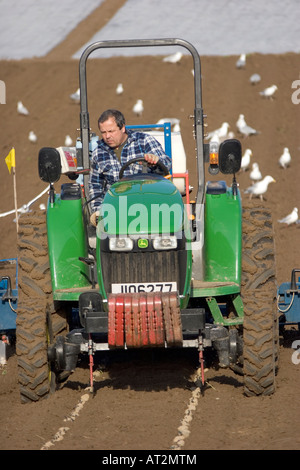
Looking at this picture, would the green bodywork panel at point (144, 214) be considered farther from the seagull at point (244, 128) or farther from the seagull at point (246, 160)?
the seagull at point (244, 128)

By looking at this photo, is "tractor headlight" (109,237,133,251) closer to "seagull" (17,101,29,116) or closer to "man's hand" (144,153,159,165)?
"man's hand" (144,153,159,165)

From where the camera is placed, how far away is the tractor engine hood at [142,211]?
283 inches

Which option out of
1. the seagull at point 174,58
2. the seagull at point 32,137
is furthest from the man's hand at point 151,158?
the seagull at point 174,58

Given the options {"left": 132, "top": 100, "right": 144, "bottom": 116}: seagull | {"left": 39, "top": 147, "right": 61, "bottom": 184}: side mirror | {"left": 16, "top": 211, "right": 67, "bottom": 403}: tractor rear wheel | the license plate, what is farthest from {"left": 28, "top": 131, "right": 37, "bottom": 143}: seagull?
the license plate

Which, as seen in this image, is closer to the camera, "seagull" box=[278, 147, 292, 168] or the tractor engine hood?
the tractor engine hood

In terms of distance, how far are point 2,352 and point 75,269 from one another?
1.78 m

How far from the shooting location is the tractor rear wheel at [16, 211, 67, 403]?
7547 mm

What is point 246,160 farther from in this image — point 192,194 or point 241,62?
point 241,62

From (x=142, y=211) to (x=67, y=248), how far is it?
0.97 metres

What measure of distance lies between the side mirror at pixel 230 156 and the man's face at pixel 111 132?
34.9 inches

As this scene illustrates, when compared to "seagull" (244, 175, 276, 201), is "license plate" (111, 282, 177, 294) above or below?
below

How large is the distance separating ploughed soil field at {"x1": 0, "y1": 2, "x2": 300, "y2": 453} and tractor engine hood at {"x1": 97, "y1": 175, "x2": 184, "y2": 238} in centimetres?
138

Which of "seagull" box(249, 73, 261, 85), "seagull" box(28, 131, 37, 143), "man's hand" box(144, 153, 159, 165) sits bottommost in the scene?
"man's hand" box(144, 153, 159, 165)

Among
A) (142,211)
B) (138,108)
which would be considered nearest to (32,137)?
(138,108)
